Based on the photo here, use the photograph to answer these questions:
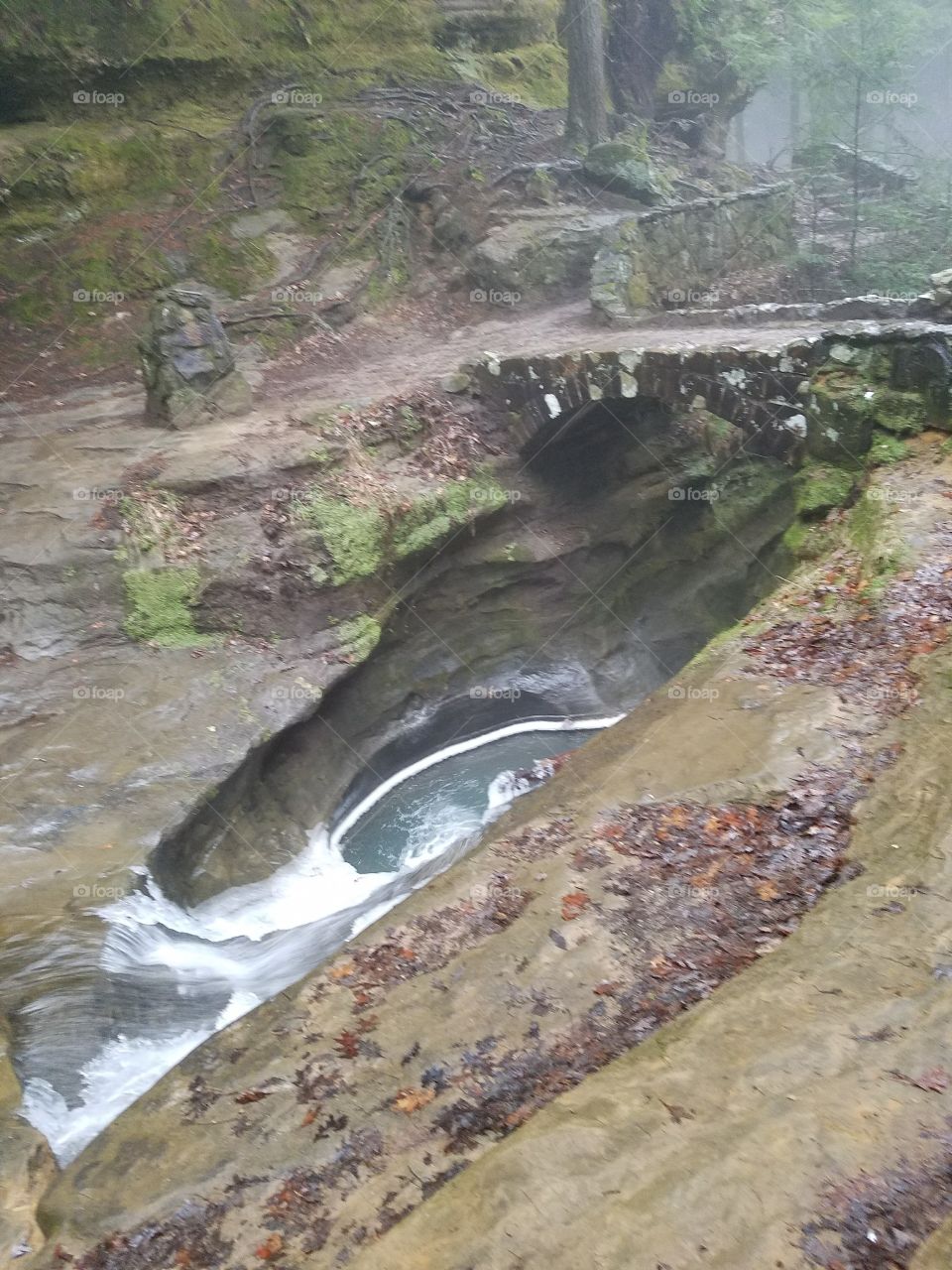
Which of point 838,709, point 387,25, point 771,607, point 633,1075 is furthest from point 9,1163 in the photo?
point 387,25

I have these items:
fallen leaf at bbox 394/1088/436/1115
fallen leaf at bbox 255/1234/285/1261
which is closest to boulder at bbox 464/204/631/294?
fallen leaf at bbox 394/1088/436/1115

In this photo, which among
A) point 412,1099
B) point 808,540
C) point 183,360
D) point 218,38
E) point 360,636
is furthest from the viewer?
point 218,38

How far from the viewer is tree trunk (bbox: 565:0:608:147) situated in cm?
1762

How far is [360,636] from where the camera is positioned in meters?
11.0

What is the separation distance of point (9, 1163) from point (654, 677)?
1016 centimetres

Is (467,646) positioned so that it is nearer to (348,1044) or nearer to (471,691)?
(471,691)

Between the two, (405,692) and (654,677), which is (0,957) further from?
(654,677)

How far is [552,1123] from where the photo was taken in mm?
3486

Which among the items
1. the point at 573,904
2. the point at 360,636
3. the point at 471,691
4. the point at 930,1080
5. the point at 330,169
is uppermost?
the point at 330,169

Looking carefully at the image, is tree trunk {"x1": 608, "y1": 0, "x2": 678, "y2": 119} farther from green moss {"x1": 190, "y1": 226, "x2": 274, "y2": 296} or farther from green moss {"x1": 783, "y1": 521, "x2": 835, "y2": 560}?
green moss {"x1": 783, "y1": 521, "x2": 835, "y2": 560}

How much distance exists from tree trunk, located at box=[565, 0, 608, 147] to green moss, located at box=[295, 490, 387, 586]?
464 inches

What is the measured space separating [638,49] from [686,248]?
9.49 m

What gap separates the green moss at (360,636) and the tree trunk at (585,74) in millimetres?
12746

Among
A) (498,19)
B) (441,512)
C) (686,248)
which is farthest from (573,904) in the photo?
(498,19)
